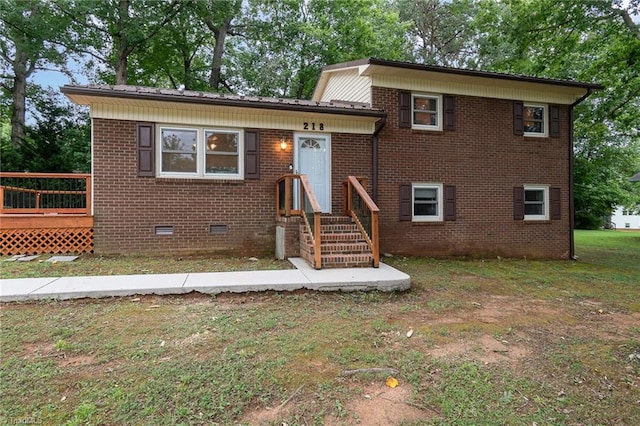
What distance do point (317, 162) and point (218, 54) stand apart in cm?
1237

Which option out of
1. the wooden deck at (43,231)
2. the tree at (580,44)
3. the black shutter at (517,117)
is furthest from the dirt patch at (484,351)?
the tree at (580,44)

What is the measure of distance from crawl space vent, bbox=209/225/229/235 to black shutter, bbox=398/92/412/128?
16.7 ft

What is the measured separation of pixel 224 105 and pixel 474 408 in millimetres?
7070

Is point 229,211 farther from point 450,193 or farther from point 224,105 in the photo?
point 450,193

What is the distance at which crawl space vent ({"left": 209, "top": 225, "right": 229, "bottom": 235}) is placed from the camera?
25.3 ft

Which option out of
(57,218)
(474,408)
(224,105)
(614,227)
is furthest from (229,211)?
(614,227)

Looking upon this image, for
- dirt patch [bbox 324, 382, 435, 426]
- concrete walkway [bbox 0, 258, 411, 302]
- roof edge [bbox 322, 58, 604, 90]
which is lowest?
dirt patch [bbox 324, 382, 435, 426]

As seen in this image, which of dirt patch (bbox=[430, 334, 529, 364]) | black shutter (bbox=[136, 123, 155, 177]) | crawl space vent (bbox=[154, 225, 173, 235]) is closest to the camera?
dirt patch (bbox=[430, 334, 529, 364])

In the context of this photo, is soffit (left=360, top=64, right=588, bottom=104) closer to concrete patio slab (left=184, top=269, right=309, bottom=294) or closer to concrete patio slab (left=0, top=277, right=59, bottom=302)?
concrete patio slab (left=184, top=269, right=309, bottom=294)

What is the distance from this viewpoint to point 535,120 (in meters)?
9.87

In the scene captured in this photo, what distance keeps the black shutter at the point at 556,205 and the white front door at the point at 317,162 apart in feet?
22.1

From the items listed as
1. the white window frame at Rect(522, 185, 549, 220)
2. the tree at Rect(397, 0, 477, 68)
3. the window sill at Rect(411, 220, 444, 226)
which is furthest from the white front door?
the tree at Rect(397, 0, 477, 68)

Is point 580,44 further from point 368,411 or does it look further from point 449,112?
point 368,411

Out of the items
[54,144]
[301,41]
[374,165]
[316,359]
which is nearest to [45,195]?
[54,144]
